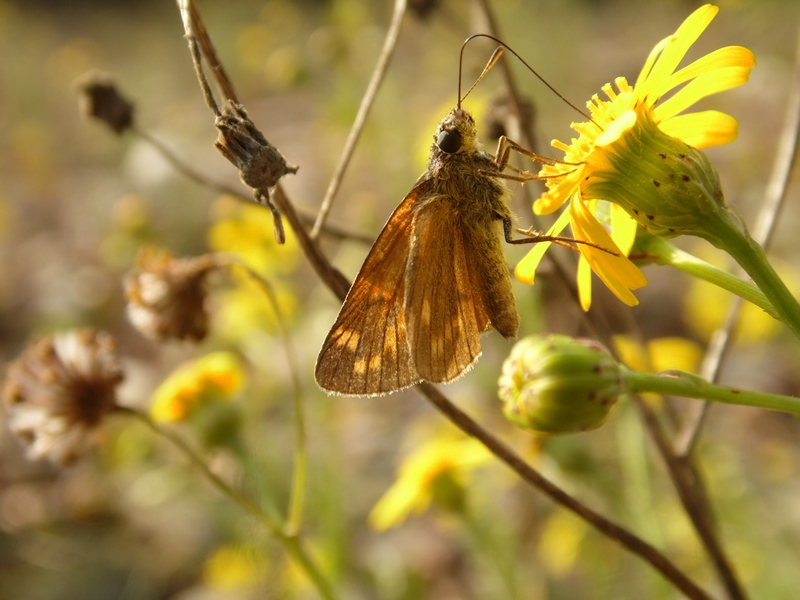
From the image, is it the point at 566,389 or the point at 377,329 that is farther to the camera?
the point at 377,329

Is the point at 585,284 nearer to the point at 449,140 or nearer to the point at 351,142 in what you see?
the point at 351,142

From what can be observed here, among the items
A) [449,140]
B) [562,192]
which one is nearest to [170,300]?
[449,140]

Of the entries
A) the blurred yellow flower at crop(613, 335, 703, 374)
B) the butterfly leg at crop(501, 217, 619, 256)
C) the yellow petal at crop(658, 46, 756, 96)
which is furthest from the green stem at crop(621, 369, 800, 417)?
the blurred yellow flower at crop(613, 335, 703, 374)

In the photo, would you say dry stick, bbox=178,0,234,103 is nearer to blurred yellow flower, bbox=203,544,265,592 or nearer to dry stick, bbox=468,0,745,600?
dry stick, bbox=468,0,745,600

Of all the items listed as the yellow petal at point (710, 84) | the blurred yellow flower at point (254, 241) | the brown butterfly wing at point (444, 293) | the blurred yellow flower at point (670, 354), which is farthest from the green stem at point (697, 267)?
the blurred yellow flower at point (254, 241)

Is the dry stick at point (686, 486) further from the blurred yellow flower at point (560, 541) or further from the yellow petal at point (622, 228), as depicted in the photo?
the blurred yellow flower at point (560, 541)

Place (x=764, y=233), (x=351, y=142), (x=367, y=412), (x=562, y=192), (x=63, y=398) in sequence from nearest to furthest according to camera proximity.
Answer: (x=562, y=192) < (x=351, y=142) < (x=764, y=233) < (x=63, y=398) < (x=367, y=412)

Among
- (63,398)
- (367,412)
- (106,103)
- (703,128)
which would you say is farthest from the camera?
(367,412)
